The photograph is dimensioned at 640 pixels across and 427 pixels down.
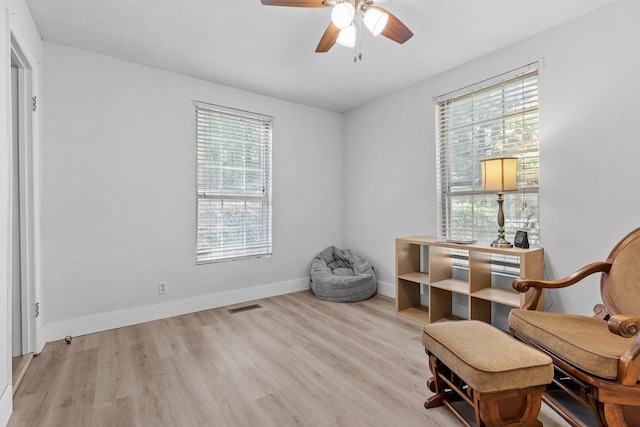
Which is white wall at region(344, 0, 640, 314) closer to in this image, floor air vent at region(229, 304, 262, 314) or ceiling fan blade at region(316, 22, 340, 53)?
ceiling fan blade at region(316, 22, 340, 53)

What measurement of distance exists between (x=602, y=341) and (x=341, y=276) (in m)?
2.73

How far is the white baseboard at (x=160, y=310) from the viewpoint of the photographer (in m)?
2.66

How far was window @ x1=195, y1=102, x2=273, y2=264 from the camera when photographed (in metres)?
3.42

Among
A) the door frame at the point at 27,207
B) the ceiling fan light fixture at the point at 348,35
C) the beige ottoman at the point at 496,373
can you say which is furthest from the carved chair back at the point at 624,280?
the door frame at the point at 27,207

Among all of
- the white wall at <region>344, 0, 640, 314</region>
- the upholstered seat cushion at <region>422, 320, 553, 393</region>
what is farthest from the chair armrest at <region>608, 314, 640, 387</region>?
the white wall at <region>344, 0, 640, 314</region>

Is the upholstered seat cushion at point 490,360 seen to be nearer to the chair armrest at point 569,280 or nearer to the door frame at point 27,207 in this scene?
the chair armrest at point 569,280

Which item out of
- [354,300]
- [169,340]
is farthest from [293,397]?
[354,300]

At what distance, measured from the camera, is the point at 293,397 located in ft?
6.00

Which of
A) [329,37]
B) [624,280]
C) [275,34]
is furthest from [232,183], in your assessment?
[624,280]

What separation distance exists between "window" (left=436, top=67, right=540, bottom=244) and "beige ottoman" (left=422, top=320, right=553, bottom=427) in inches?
58.6

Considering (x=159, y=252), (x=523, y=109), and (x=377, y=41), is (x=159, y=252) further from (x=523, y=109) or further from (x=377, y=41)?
(x=523, y=109)

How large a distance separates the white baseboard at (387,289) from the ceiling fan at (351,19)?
107 inches

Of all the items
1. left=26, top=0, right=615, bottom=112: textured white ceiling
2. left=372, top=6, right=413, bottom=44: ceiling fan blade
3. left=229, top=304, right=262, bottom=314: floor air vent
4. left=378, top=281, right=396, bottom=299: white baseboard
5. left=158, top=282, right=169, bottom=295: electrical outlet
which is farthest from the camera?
left=378, top=281, right=396, bottom=299: white baseboard

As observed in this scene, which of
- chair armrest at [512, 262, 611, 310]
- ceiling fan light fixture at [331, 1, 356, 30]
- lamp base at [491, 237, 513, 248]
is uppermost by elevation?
ceiling fan light fixture at [331, 1, 356, 30]
